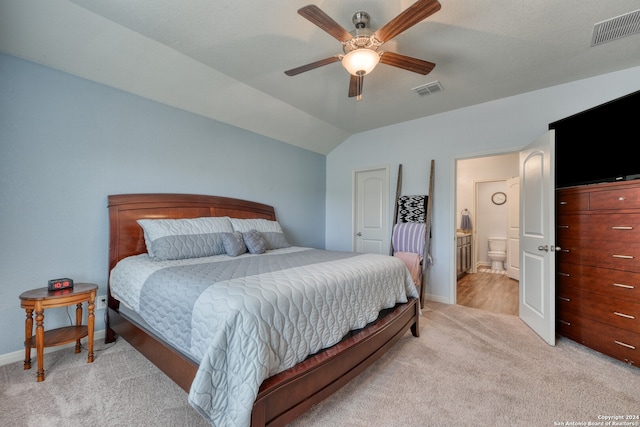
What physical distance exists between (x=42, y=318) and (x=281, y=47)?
2674 millimetres

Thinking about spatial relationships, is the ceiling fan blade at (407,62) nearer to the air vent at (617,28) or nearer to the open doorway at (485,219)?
the air vent at (617,28)

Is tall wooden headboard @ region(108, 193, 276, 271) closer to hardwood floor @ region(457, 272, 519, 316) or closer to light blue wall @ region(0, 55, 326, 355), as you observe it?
light blue wall @ region(0, 55, 326, 355)

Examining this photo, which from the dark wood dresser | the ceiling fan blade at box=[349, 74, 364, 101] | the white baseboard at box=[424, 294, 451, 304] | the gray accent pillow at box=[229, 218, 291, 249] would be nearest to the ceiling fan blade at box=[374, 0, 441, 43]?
the ceiling fan blade at box=[349, 74, 364, 101]

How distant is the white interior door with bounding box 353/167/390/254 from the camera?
14.4 ft

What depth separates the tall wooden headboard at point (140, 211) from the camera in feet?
8.23

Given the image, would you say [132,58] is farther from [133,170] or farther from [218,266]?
[218,266]

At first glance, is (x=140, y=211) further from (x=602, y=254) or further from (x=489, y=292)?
(x=489, y=292)

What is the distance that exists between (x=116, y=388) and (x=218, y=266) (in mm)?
977

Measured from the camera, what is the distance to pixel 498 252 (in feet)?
19.3

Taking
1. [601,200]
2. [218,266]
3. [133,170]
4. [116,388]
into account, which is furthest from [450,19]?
[116,388]

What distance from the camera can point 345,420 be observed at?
1.53 m

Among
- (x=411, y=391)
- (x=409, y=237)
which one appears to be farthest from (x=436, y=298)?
(x=411, y=391)

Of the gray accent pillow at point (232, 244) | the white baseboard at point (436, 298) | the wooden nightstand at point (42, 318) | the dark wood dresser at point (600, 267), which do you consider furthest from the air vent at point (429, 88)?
the wooden nightstand at point (42, 318)

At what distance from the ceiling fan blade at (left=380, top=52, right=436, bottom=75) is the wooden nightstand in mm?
2805
